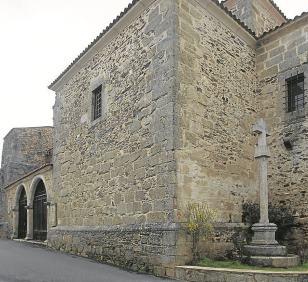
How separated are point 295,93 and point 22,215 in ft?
42.1

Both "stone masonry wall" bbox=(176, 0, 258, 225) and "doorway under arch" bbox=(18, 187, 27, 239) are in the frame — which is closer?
"stone masonry wall" bbox=(176, 0, 258, 225)

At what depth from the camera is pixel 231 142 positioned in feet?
28.8

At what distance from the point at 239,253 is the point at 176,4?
5304mm

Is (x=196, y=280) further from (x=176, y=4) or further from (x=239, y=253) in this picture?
(x=176, y=4)

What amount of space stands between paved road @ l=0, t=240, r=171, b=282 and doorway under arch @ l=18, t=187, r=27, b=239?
7123mm

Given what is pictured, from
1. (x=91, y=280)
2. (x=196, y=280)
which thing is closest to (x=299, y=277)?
(x=196, y=280)

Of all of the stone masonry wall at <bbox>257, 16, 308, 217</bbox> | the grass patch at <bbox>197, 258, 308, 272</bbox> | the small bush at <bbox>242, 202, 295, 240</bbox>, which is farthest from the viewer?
the stone masonry wall at <bbox>257, 16, 308, 217</bbox>

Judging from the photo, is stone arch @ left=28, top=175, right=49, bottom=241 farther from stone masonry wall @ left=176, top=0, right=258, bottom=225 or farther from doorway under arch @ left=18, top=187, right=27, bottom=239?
stone masonry wall @ left=176, top=0, right=258, bottom=225

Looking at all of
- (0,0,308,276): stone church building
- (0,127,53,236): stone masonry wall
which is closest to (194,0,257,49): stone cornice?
(0,0,308,276): stone church building

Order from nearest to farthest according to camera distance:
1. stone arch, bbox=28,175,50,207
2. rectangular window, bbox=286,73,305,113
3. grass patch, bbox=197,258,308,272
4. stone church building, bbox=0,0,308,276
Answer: grass patch, bbox=197,258,308,272 < stone church building, bbox=0,0,308,276 < rectangular window, bbox=286,73,305,113 < stone arch, bbox=28,175,50,207

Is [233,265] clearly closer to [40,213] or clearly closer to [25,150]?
[40,213]

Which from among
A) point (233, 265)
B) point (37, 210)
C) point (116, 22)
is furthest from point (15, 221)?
point (233, 265)

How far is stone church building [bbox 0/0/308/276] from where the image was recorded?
766 cm

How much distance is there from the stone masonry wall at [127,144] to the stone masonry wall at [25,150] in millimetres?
9773
